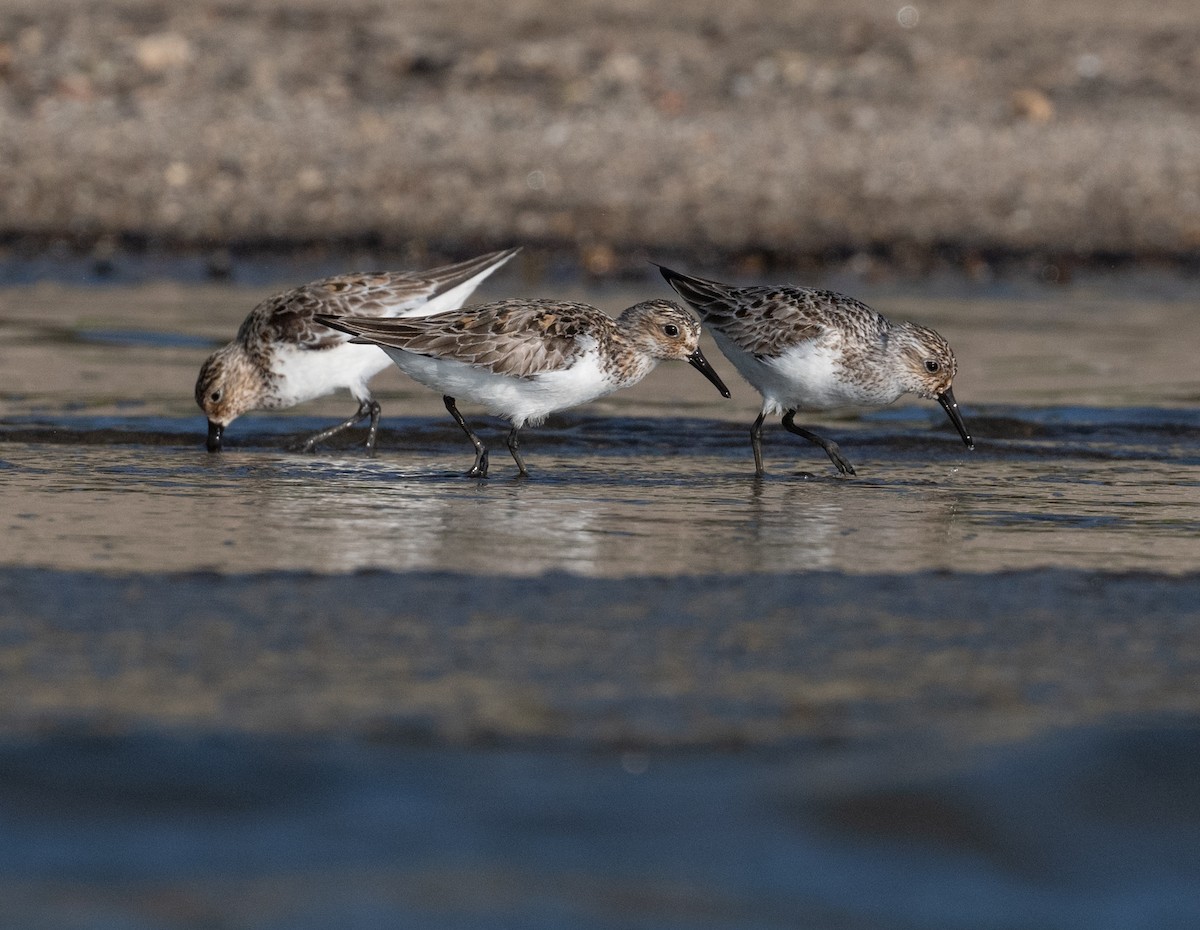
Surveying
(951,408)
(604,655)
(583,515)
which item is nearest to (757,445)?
(951,408)

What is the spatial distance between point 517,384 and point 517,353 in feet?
0.51

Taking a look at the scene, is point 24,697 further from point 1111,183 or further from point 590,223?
point 1111,183

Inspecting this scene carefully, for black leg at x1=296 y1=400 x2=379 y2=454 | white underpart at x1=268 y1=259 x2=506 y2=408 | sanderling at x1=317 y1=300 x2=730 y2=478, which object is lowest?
black leg at x1=296 y1=400 x2=379 y2=454

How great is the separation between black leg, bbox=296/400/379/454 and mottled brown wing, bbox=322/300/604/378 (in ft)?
3.08

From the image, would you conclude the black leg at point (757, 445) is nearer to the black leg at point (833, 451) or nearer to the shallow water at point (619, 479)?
the shallow water at point (619, 479)

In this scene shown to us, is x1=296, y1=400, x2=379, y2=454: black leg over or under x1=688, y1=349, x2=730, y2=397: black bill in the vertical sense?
under

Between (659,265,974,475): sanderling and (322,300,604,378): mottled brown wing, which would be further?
(659,265,974,475): sanderling

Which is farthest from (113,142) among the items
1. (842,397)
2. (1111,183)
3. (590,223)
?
(842,397)

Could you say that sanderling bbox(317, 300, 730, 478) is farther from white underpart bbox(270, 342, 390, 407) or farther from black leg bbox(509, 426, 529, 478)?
white underpart bbox(270, 342, 390, 407)

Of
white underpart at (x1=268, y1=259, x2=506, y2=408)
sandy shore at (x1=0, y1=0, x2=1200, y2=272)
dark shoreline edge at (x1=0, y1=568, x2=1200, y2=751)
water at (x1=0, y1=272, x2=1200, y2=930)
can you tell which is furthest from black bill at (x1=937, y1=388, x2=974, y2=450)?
sandy shore at (x1=0, y1=0, x2=1200, y2=272)

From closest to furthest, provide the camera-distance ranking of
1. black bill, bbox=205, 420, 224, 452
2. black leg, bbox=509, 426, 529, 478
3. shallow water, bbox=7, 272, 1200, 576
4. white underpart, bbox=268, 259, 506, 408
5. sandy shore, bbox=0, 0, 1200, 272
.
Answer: shallow water, bbox=7, 272, 1200, 576, black leg, bbox=509, 426, 529, 478, black bill, bbox=205, 420, 224, 452, white underpart, bbox=268, 259, 506, 408, sandy shore, bbox=0, 0, 1200, 272

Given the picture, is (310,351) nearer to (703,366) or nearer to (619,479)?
(703,366)

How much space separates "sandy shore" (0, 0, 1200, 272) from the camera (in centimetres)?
1989

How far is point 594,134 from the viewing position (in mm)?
21031
